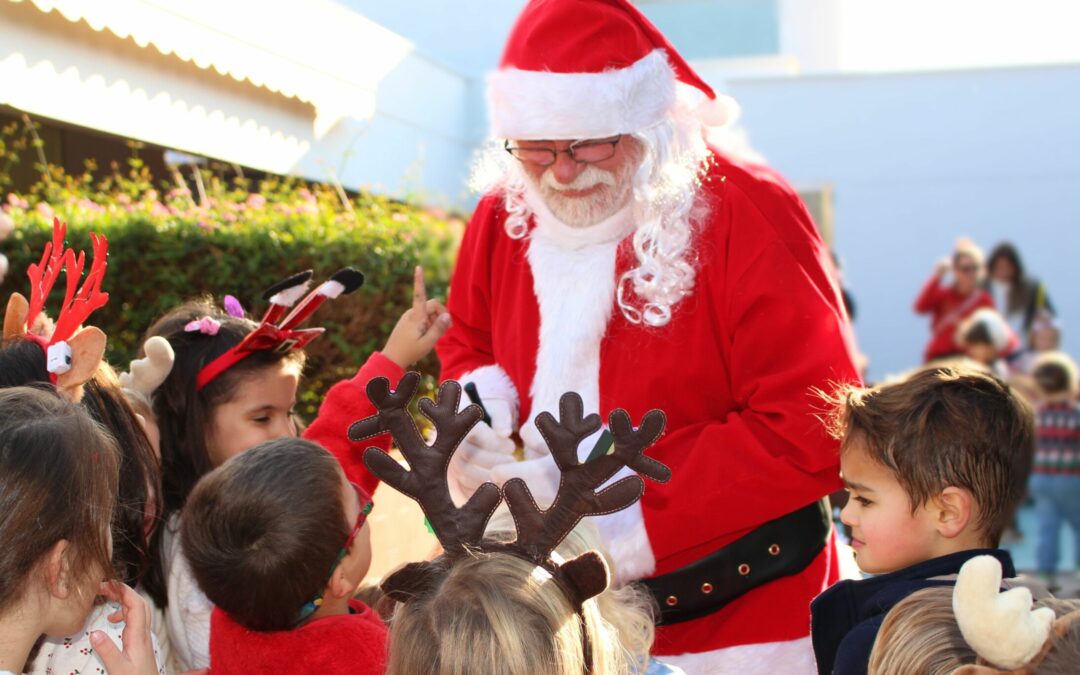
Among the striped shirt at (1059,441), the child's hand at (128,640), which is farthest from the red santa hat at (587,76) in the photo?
the striped shirt at (1059,441)

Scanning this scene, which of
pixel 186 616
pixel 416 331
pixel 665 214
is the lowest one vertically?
pixel 186 616

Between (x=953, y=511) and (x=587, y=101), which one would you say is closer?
(x=953, y=511)

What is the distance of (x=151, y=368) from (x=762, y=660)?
1534mm

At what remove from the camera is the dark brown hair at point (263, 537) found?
2201 mm

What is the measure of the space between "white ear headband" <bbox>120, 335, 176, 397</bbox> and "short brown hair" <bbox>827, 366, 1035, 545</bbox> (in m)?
1.53

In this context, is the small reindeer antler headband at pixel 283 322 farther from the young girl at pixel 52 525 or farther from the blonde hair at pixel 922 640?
the blonde hair at pixel 922 640

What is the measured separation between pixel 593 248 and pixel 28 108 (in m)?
4.81

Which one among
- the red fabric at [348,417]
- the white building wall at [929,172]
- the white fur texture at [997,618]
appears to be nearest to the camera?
the white fur texture at [997,618]

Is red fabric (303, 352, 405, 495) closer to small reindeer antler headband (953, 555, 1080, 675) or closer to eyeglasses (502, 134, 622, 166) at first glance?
eyeglasses (502, 134, 622, 166)

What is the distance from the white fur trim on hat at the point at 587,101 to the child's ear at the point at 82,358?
1.06m

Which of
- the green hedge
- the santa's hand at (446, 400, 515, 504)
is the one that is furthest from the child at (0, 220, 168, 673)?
the green hedge

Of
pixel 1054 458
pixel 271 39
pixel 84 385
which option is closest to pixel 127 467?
pixel 84 385

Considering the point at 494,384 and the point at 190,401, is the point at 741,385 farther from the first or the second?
the point at 190,401

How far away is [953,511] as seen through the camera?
7.44ft
